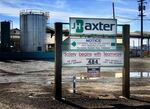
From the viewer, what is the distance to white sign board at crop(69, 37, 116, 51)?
14805 mm

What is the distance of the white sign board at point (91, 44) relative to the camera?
14.8 m

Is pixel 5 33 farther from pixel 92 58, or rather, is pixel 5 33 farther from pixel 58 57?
pixel 58 57

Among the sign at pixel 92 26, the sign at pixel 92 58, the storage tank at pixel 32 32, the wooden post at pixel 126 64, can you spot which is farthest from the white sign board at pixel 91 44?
the storage tank at pixel 32 32

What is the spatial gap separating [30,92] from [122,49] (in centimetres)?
383

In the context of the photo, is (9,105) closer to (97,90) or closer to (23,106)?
(23,106)

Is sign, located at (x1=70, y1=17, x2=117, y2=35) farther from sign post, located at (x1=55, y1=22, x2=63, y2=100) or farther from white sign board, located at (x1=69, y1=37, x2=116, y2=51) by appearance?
sign post, located at (x1=55, y1=22, x2=63, y2=100)

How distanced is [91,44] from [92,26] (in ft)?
2.10

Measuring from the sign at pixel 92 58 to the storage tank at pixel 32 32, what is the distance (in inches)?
2393

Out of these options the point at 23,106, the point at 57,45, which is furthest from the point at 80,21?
the point at 23,106

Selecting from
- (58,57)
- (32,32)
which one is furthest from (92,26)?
(32,32)

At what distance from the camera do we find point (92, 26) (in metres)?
14.8

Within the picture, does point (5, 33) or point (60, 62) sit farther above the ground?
point (5, 33)

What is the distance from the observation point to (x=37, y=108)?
1222cm

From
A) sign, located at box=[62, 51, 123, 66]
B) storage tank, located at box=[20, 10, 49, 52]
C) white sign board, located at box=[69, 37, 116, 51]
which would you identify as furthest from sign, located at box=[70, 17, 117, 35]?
storage tank, located at box=[20, 10, 49, 52]
